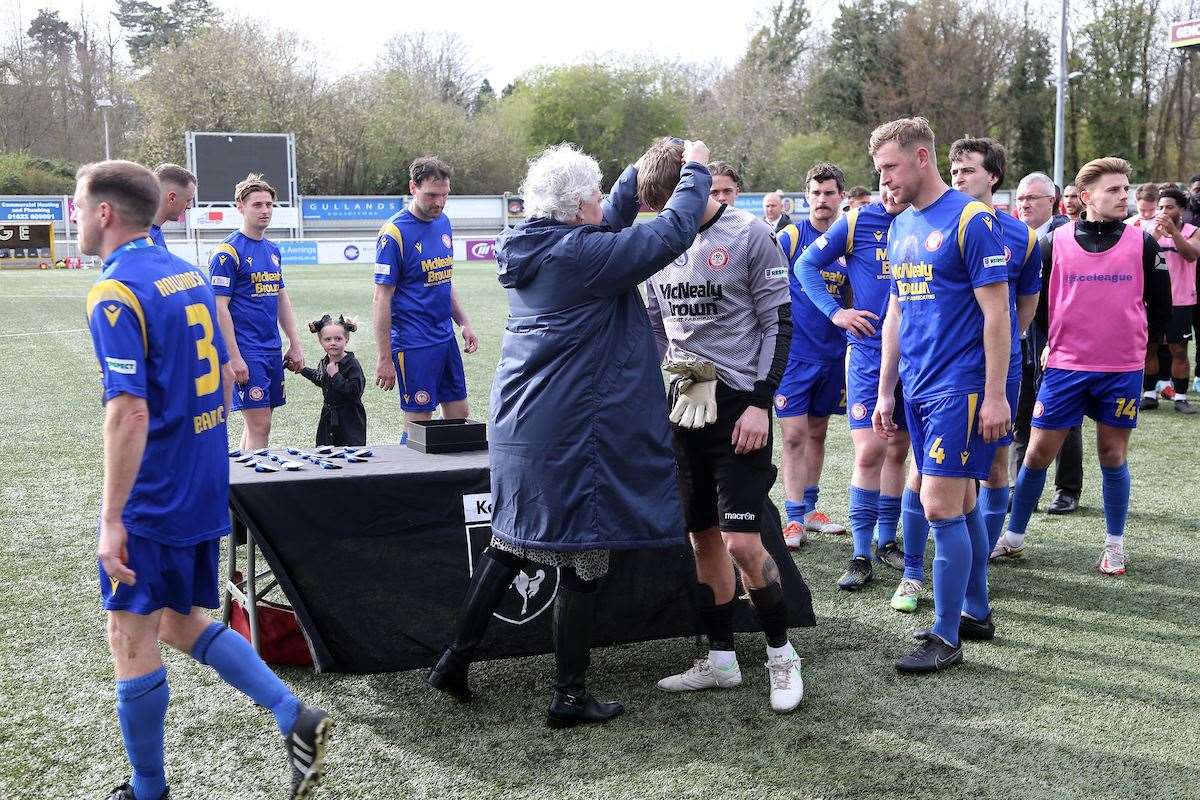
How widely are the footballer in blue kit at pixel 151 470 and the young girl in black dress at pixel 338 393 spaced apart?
3626mm

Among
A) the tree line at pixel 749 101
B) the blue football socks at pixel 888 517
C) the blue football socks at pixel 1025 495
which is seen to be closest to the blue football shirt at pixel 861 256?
the blue football socks at pixel 888 517

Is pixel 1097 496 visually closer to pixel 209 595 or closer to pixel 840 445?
pixel 840 445

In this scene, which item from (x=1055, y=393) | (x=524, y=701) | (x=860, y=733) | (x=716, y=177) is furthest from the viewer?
(x=716, y=177)

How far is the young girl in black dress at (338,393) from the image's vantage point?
267 inches

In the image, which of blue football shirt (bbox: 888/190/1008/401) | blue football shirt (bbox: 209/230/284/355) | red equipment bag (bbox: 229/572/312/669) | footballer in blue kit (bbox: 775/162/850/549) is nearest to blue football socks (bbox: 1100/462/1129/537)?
footballer in blue kit (bbox: 775/162/850/549)

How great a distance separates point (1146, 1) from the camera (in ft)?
150

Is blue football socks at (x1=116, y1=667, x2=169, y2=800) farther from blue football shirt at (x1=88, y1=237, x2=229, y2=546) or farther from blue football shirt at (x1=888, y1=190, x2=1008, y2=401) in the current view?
blue football shirt at (x1=888, y1=190, x2=1008, y2=401)

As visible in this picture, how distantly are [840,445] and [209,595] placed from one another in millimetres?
6121

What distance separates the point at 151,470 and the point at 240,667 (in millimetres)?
625

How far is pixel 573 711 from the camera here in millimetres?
3689

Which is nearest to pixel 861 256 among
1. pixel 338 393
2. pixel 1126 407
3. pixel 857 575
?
pixel 1126 407

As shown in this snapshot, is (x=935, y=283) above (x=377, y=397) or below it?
above

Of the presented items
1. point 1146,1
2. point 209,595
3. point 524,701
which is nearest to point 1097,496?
point 524,701

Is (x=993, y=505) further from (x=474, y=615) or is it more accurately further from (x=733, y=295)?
(x=474, y=615)
